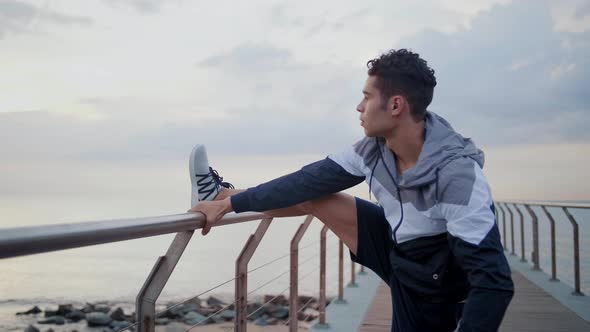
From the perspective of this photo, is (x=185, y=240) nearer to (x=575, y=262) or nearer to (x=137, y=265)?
(x=137, y=265)

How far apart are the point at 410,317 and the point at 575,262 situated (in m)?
4.27

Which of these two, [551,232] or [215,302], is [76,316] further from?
[551,232]

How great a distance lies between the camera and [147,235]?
1407 mm

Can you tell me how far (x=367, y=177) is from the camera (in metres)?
2.11

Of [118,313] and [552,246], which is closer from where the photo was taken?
[118,313]

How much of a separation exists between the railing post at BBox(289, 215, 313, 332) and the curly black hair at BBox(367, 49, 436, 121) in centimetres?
154

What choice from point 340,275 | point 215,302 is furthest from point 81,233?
point 340,275

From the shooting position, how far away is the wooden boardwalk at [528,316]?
4211 millimetres

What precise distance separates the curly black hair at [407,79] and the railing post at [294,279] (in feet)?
5.04

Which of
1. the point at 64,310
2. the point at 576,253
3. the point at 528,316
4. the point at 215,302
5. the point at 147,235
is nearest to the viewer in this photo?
the point at 147,235

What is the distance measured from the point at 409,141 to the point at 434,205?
235 millimetres

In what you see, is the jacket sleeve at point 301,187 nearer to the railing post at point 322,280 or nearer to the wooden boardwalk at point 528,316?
the railing post at point 322,280

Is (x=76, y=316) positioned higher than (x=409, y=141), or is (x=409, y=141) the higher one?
(x=409, y=141)

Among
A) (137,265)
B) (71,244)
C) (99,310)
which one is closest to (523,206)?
(99,310)
